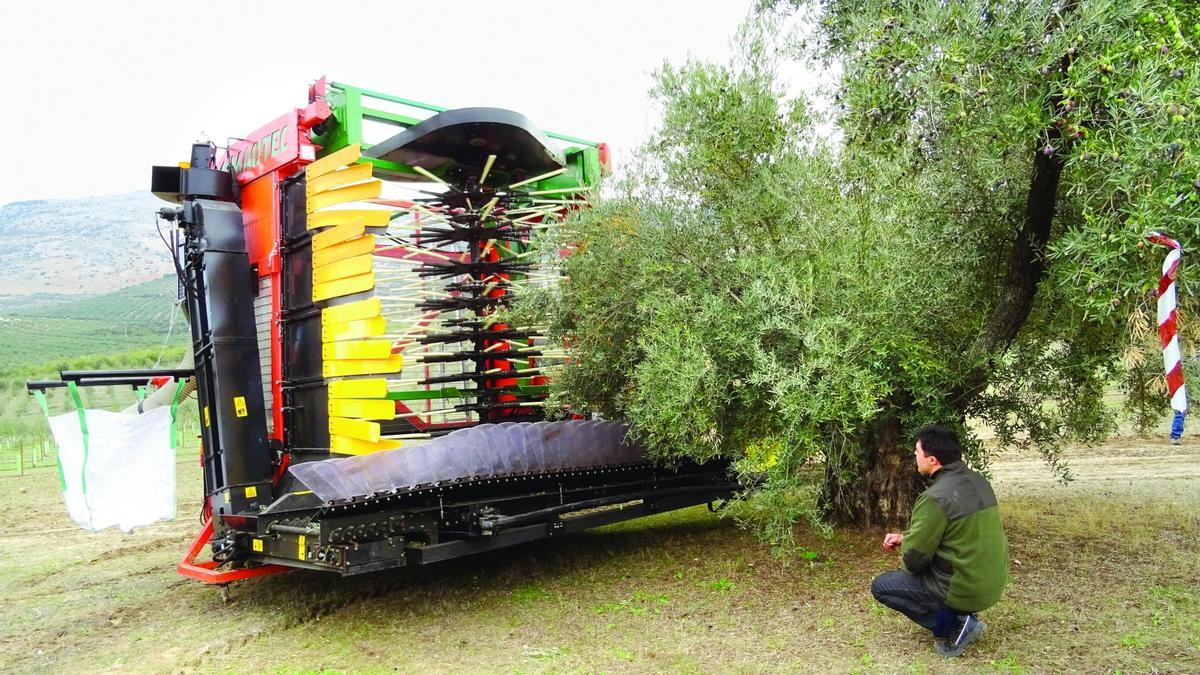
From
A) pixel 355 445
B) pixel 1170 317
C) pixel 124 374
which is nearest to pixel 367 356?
pixel 355 445

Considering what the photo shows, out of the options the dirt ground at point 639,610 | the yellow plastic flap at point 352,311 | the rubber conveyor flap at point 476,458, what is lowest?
the dirt ground at point 639,610

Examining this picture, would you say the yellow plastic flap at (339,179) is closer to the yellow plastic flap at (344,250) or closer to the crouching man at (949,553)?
the yellow plastic flap at (344,250)

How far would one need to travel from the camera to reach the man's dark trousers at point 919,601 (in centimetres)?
438

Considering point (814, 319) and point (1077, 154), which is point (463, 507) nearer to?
point (814, 319)

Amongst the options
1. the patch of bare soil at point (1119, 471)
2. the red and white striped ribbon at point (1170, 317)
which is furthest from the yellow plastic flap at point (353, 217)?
the patch of bare soil at point (1119, 471)

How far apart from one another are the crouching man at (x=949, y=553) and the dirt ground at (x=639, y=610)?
0.26 meters

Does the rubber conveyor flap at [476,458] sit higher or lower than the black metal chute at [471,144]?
lower

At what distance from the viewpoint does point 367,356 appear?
225 inches

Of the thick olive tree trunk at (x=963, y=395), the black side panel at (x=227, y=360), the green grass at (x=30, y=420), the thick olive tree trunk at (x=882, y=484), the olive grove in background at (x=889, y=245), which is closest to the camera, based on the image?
the olive grove in background at (x=889, y=245)

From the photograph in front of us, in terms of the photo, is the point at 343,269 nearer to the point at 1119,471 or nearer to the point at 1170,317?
the point at 1170,317

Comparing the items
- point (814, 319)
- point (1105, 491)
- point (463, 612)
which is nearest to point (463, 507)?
point (463, 612)

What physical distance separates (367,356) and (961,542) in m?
3.90

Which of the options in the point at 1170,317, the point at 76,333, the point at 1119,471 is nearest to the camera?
the point at 1170,317

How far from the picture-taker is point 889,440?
261 inches
